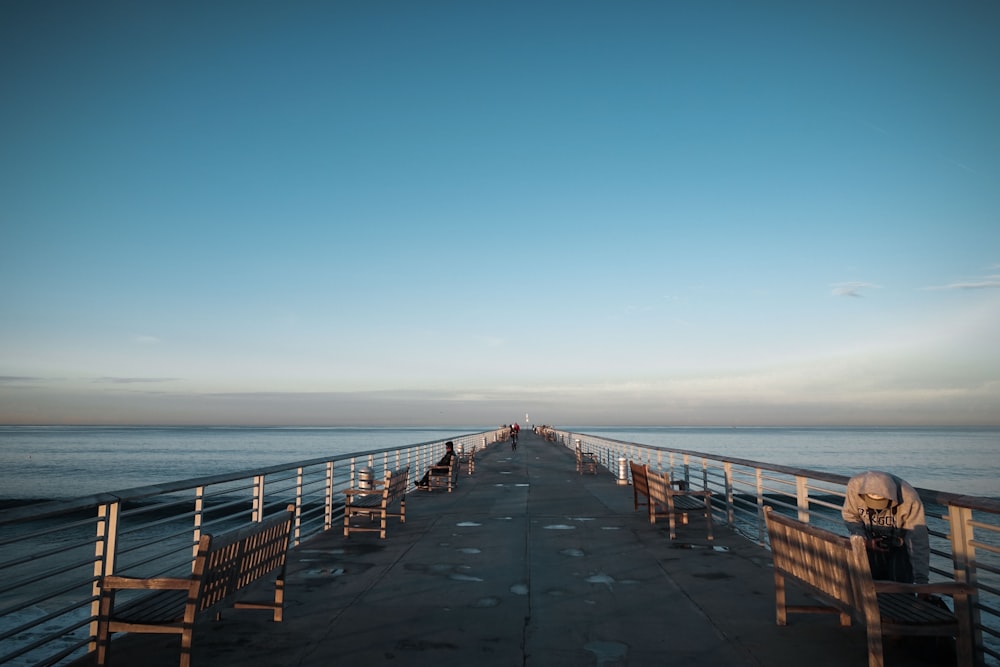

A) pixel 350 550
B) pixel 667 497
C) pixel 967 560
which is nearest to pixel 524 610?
pixel 967 560

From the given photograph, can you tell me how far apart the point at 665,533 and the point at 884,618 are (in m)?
5.69

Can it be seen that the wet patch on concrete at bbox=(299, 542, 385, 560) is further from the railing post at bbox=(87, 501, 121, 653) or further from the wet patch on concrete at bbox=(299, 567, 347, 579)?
the railing post at bbox=(87, 501, 121, 653)

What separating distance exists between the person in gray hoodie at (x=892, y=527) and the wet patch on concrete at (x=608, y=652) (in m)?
1.88

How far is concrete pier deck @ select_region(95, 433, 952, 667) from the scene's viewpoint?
432 centimetres

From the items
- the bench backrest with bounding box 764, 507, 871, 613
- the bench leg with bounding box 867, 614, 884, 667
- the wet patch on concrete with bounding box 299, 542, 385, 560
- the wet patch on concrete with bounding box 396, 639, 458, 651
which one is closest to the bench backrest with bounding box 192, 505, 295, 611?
the wet patch on concrete with bounding box 396, 639, 458, 651

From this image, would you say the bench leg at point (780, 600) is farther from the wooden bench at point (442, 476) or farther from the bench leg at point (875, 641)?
the wooden bench at point (442, 476)

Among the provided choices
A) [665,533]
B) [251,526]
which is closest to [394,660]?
[251,526]

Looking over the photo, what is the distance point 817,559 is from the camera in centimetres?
423

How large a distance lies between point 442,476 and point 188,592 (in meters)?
11.8

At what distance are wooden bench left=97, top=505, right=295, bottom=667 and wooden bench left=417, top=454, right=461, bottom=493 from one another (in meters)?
11.1

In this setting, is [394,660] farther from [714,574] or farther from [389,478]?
[389,478]

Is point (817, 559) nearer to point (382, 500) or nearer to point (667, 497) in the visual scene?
point (667, 497)

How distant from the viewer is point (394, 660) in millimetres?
4215

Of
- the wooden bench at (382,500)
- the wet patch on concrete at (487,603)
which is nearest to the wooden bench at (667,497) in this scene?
the wet patch on concrete at (487,603)
